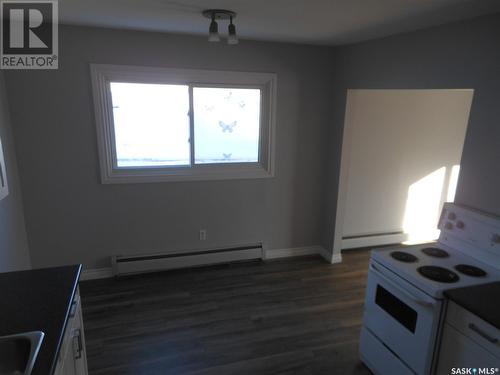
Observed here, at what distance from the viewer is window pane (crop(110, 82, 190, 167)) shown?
329 cm

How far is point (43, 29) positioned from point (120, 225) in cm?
191

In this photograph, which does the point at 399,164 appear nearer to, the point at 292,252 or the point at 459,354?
the point at 292,252

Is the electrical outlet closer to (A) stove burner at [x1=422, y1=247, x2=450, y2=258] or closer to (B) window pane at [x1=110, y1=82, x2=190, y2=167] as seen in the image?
(B) window pane at [x1=110, y1=82, x2=190, y2=167]

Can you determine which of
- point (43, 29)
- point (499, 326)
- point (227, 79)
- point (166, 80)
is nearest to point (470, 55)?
point (499, 326)

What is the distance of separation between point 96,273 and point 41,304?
2081 mm

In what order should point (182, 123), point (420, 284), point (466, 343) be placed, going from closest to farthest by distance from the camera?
1. point (466, 343)
2. point (420, 284)
3. point (182, 123)

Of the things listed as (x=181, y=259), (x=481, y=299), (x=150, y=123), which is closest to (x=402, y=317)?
(x=481, y=299)

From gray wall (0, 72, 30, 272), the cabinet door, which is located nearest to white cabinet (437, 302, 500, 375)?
the cabinet door

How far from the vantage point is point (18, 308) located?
1515 mm

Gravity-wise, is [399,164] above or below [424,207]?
above

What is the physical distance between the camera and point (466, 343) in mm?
1655

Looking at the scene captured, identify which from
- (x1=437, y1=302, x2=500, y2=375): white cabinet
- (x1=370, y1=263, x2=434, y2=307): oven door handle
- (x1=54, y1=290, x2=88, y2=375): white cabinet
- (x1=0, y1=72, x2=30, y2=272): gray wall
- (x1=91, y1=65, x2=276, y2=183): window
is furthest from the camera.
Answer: (x1=91, y1=65, x2=276, y2=183): window

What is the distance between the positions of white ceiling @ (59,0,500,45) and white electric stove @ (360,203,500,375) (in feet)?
4.28

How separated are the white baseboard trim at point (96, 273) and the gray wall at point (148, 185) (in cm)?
7
